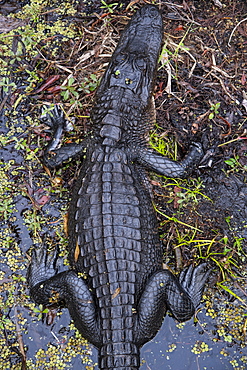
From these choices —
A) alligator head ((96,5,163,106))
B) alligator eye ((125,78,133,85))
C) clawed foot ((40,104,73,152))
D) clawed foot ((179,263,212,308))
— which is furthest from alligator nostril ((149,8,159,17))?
clawed foot ((179,263,212,308))

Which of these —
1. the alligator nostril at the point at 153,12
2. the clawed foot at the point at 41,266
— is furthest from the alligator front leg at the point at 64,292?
the alligator nostril at the point at 153,12

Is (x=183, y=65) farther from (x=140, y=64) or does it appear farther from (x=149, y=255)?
(x=149, y=255)

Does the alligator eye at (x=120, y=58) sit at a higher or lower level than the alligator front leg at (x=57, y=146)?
higher

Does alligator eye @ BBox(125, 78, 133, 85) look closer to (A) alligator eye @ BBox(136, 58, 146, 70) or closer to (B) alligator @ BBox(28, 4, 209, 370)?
(B) alligator @ BBox(28, 4, 209, 370)

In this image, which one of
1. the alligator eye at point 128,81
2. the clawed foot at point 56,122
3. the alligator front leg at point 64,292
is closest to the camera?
the alligator front leg at point 64,292

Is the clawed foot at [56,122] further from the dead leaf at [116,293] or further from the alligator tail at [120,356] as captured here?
the alligator tail at [120,356]

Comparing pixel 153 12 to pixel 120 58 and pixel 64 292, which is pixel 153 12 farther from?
pixel 64 292

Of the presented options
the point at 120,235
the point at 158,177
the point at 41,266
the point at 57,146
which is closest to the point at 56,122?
the point at 57,146
